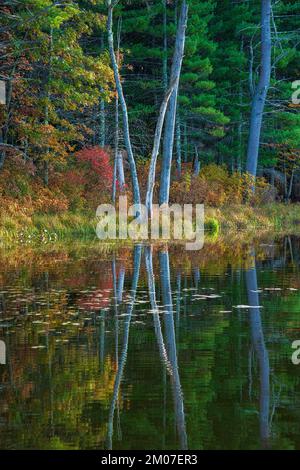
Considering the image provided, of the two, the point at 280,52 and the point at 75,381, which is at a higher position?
the point at 280,52

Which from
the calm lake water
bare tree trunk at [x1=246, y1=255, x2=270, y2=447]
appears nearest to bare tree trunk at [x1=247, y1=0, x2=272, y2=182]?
the calm lake water

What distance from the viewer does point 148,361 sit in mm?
8258

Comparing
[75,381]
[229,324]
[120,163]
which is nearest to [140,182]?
[120,163]

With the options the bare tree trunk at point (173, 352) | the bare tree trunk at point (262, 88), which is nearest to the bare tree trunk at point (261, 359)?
the bare tree trunk at point (173, 352)

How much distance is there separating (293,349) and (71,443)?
146 inches

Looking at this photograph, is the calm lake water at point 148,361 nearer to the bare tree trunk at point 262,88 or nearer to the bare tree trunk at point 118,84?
the bare tree trunk at point 118,84

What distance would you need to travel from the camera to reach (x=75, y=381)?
742cm

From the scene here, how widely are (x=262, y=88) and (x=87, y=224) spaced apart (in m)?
14.3

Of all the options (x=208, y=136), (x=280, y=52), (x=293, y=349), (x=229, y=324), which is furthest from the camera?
(x=208, y=136)

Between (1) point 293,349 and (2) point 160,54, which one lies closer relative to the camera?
(1) point 293,349

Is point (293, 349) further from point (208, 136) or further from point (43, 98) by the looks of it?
point (208, 136)

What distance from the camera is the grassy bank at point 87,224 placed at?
2475cm
